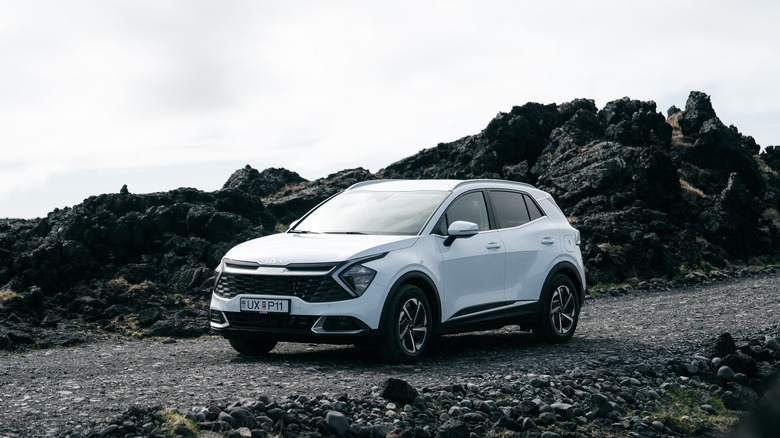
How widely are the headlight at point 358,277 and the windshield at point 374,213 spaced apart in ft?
3.20

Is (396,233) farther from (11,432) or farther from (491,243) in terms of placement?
(11,432)

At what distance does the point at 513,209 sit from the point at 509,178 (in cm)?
2159

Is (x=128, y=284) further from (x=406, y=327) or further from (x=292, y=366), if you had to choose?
(x=406, y=327)

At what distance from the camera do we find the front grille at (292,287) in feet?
31.3

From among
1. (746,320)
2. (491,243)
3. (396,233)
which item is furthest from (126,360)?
(746,320)

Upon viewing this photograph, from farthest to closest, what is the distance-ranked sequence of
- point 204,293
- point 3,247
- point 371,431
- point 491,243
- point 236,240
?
point 236,240, point 3,247, point 204,293, point 491,243, point 371,431

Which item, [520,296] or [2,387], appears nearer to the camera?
[2,387]

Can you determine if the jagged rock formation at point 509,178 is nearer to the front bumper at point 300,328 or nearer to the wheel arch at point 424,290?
the front bumper at point 300,328

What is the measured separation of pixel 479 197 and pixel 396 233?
1.64 m

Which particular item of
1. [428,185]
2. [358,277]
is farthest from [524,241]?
[358,277]

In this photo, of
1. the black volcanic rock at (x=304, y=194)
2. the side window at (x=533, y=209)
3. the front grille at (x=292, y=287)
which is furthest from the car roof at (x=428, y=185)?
the black volcanic rock at (x=304, y=194)

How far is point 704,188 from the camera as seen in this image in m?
35.5

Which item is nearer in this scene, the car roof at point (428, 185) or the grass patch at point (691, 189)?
the car roof at point (428, 185)

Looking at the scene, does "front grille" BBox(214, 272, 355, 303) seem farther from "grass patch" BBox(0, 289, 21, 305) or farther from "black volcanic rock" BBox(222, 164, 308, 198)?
"black volcanic rock" BBox(222, 164, 308, 198)
